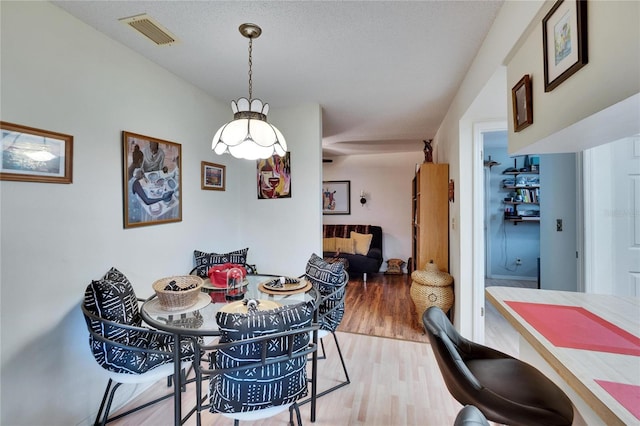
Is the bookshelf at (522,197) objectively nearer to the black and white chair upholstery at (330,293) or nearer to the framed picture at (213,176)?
the black and white chair upholstery at (330,293)

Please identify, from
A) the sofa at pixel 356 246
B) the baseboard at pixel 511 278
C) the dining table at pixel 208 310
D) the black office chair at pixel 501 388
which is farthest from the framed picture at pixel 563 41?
the baseboard at pixel 511 278

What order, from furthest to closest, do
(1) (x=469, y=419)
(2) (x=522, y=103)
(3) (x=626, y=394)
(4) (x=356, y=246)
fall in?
(4) (x=356, y=246) → (2) (x=522, y=103) → (3) (x=626, y=394) → (1) (x=469, y=419)

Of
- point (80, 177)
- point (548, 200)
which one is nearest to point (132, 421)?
point (80, 177)

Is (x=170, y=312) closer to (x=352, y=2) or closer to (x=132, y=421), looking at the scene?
(x=132, y=421)

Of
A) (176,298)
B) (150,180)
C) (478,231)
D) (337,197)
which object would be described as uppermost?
(337,197)

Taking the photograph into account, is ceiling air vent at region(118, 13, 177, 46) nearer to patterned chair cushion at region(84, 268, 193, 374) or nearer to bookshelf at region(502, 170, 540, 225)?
patterned chair cushion at region(84, 268, 193, 374)

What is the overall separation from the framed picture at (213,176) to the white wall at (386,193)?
3.66 meters

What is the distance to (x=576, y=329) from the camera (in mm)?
1110

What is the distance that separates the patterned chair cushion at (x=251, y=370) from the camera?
1.24 metres

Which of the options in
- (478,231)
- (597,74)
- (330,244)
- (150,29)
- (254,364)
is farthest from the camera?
(330,244)

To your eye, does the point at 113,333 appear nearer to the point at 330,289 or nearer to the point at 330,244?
the point at 330,289

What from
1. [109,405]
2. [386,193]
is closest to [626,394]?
[109,405]

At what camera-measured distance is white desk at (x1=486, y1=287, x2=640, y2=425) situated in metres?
0.73

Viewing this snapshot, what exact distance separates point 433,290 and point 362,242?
268cm
